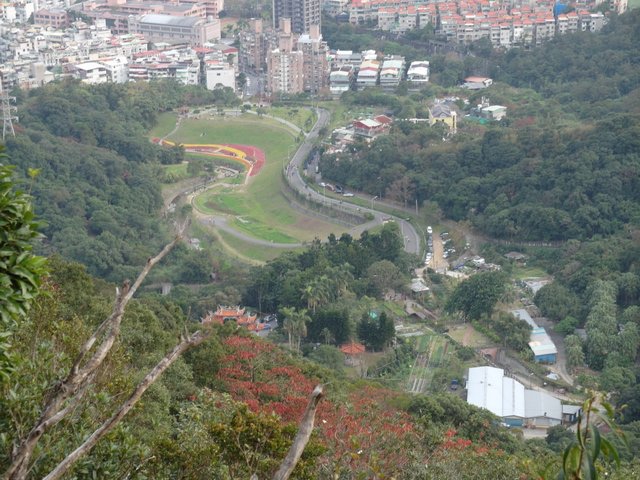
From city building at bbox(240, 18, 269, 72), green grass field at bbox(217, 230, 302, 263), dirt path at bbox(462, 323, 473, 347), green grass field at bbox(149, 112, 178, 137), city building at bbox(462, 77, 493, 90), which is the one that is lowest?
dirt path at bbox(462, 323, 473, 347)

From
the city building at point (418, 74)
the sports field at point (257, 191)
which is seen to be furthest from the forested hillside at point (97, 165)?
the city building at point (418, 74)

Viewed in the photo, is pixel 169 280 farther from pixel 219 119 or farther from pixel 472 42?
pixel 472 42

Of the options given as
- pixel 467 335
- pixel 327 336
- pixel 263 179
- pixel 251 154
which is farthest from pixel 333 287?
pixel 251 154

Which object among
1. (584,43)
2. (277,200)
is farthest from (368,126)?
(584,43)

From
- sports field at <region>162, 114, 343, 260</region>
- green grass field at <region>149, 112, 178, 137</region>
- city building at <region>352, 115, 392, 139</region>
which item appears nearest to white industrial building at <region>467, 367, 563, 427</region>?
sports field at <region>162, 114, 343, 260</region>

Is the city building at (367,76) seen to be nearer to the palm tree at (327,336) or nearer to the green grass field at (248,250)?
the green grass field at (248,250)

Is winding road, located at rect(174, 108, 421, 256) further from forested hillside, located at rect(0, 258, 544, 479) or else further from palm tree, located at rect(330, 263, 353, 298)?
forested hillside, located at rect(0, 258, 544, 479)
